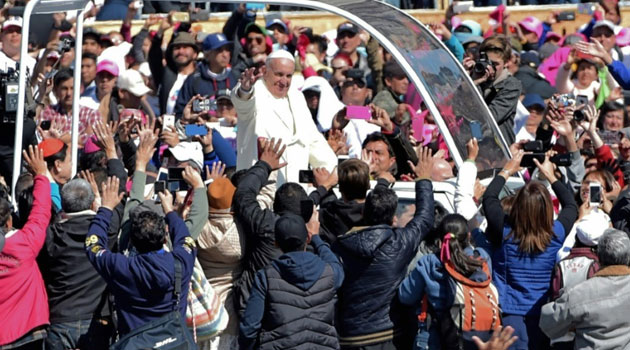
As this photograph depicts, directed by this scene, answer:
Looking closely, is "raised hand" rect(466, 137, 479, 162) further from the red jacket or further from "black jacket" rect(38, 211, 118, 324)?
the red jacket

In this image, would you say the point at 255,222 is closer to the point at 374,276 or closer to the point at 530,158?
the point at 374,276

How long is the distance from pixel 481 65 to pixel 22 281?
4501 millimetres

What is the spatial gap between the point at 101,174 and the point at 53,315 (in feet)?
3.77

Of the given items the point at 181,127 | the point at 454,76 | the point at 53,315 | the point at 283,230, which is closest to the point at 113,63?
the point at 181,127

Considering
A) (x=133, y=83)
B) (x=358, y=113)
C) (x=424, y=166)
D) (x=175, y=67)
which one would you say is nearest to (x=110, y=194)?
(x=424, y=166)

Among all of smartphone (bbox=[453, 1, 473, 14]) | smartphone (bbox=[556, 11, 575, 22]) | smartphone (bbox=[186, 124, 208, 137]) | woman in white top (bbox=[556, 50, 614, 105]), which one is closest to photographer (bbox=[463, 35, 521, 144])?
smartphone (bbox=[186, 124, 208, 137])

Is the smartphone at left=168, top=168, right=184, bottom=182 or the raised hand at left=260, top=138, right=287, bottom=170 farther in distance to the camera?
the raised hand at left=260, top=138, right=287, bottom=170

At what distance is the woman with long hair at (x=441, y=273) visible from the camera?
9.22 metres

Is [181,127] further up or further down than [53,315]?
further up

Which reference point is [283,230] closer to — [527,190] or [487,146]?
[527,190]

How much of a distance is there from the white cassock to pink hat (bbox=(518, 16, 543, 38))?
7.25 metres

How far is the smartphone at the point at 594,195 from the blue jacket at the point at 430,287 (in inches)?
43.8

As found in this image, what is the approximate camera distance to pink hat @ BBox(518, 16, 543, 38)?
1830cm

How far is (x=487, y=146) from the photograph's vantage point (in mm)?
11516
